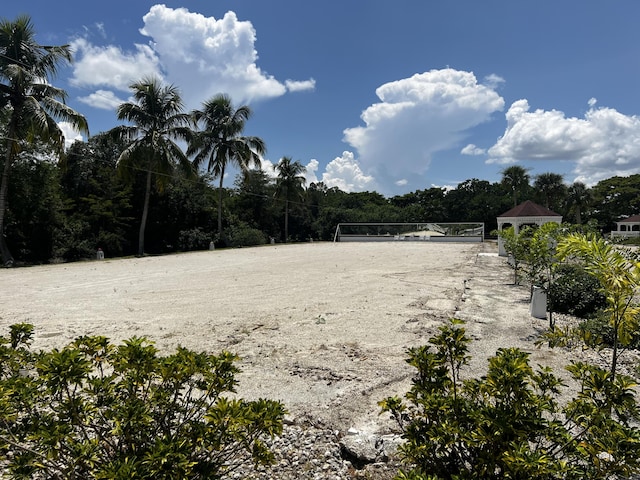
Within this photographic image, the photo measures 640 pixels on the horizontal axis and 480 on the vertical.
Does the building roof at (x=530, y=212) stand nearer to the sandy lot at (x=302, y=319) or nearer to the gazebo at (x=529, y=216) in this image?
the gazebo at (x=529, y=216)

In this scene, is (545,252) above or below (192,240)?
above

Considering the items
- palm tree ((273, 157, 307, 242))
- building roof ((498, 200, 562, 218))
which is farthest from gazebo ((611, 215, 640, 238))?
palm tree ((273, 157, 307, 242))

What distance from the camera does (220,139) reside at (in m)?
23.1

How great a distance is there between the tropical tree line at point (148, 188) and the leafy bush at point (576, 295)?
107cm

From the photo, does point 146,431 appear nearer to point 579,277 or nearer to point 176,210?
point 579,277

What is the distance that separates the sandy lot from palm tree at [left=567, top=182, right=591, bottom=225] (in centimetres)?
3886

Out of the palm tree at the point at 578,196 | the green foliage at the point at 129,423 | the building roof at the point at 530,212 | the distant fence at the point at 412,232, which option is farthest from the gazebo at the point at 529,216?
the green foliage at the point at 129,423

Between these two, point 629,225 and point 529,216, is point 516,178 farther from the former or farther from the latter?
point 529,216

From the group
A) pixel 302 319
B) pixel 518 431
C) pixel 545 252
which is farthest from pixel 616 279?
pixel 302 319

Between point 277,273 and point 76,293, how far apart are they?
494 cm

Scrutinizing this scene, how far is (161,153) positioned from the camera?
1802 cm

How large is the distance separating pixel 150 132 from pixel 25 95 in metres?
5.79

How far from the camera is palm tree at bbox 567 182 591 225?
131 ft

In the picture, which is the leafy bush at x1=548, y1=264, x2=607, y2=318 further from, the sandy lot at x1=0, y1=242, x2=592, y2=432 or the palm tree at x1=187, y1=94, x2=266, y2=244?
the palm tree at x1=187, y1=94, x2=266, y2=244
